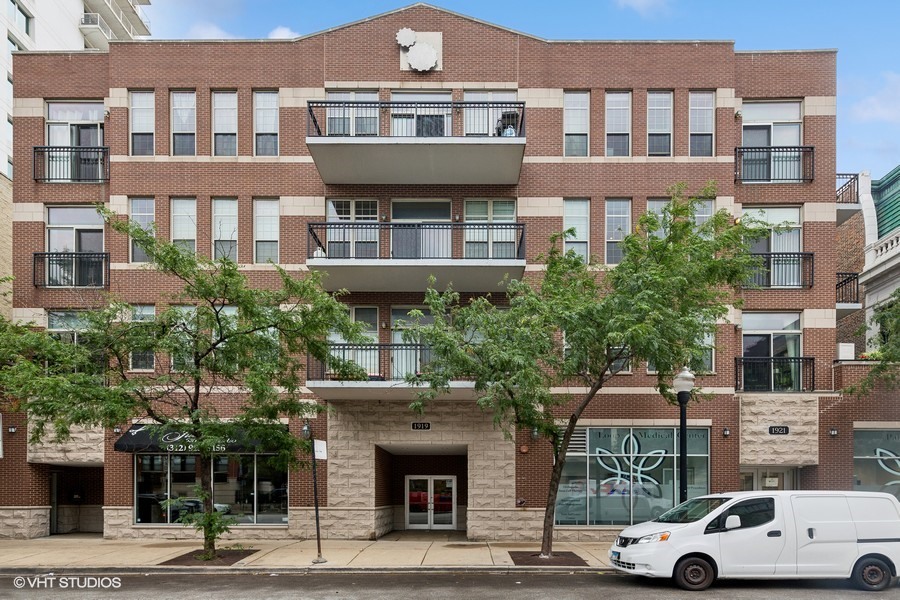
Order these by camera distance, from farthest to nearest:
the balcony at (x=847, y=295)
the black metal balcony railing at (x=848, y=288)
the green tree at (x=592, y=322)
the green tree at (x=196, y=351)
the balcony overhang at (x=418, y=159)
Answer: the black metal balcony railing at (x=848, y=288) < the balcony at (x=847, y=295) < the balcony overhang at (x=418, y=159) < the green tree at (x=196, y=351) < the green tree at (x=592, y=322)

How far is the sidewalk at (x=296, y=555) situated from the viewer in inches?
631

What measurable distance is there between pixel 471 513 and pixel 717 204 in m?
10.5

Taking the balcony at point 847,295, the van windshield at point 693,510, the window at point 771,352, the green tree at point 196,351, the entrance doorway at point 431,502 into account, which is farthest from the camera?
the entrance doorway at point 431,502

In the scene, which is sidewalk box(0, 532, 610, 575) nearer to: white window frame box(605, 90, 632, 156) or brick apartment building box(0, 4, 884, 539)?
brick apartment building box(0, 4, 884, 539)

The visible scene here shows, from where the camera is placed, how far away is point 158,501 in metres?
21.6

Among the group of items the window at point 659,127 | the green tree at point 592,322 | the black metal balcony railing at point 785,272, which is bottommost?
the green tree at point 592,322

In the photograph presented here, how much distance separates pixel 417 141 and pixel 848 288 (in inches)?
603

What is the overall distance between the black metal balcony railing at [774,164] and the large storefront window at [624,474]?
723 cm

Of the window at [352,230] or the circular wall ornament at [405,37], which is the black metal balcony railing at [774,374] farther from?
the circular wall ornament at [405,37]

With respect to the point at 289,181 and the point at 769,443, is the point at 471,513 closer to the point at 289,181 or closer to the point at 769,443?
the point at 769,443

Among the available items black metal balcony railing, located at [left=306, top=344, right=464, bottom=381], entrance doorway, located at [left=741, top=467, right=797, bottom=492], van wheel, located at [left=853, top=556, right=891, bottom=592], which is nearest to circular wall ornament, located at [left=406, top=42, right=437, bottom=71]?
black metal balcony railing, located at [left=306, top=344, right=464, bottom=381]

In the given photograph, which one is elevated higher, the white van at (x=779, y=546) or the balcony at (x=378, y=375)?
the balcony at (x=378, y=375)

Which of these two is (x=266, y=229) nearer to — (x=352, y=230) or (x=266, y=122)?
(x=352, y=230)

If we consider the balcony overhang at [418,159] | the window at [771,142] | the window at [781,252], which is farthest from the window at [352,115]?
the window at [781,252]
